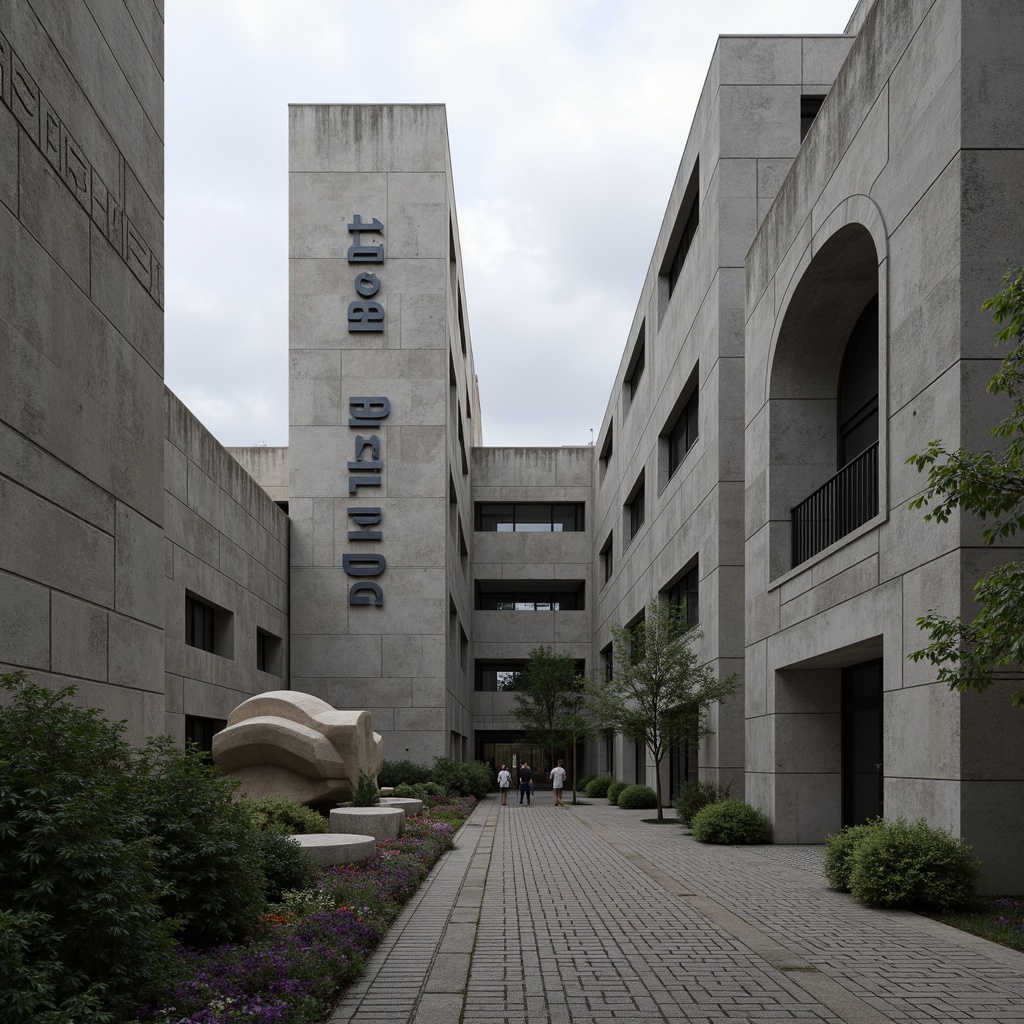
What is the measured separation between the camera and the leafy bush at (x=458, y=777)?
109 ft

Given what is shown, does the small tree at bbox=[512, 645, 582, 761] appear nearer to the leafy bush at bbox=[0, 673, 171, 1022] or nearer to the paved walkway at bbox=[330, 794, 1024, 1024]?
the paved walkway at bbox=[330, 794, 1024, 1024]

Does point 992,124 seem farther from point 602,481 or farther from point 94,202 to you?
point 602,481

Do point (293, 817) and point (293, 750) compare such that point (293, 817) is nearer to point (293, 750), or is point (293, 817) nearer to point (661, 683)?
point (293, 750)

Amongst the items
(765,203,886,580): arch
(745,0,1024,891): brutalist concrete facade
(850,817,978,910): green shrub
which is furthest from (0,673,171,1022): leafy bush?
(765,203,886,580): arch

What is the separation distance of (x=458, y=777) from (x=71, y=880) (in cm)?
2851

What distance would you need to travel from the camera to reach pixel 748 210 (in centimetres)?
2423

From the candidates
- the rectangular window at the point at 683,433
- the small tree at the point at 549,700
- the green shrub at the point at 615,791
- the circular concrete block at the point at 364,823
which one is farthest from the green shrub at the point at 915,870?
the small tree at the point at 549,700

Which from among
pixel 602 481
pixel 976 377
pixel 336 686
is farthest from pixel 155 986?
pixel 602 481

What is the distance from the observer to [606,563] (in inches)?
1975

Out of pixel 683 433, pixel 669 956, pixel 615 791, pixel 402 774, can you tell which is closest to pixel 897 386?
pixel 669 956

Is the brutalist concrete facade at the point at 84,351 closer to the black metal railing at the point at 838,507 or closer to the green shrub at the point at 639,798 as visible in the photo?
the black metal railing at the point at 838,507

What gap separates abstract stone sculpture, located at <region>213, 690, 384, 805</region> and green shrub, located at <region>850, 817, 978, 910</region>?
10.8 m

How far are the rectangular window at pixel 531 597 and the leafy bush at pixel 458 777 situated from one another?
1970 cm

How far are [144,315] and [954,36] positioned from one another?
31.4ft
